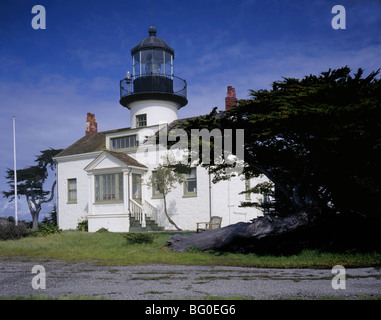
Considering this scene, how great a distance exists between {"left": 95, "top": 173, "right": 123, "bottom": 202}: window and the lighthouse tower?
17.4ft

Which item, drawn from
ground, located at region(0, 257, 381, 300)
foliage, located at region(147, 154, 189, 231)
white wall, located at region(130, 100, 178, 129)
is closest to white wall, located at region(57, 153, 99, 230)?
white wall, located at region(130, 100, 178, 129)

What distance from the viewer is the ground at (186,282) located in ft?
17.4

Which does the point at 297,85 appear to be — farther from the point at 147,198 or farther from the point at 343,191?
the point at 147,198

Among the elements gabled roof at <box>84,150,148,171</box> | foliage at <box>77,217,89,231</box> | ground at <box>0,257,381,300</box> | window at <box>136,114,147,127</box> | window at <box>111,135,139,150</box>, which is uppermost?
window at <box>136,114,147,127</box>

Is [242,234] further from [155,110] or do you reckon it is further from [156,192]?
[155,110]

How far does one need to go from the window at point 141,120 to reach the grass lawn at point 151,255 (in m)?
12.0

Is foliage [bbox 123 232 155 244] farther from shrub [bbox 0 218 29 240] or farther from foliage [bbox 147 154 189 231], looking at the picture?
foliage [bbox 147 154 189 231]

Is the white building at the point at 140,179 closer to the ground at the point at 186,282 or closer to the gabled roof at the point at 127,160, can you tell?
the gabled roof at the point at 127,160

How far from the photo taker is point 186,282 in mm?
6523

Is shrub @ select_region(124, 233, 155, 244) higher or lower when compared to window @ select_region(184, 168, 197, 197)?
lower

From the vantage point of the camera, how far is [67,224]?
86.0ft

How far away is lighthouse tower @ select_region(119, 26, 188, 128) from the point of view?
1017 inches

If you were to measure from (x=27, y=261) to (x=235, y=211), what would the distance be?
12.1 metres
